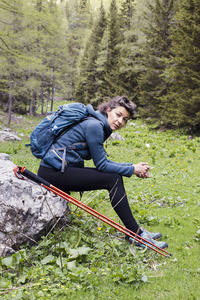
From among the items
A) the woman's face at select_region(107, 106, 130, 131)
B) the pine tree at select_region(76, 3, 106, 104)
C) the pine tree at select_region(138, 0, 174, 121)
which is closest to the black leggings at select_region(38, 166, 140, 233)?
the woman's face at select_region(107, 106, 130, 131)

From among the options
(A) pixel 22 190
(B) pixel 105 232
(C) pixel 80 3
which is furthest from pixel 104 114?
(C) pixel 80 3

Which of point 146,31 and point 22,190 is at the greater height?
point 146,31

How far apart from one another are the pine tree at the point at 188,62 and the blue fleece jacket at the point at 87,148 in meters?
11.9

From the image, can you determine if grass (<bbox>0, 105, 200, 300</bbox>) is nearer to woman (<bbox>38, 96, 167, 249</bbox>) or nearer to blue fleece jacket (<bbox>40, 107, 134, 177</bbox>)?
woman (<bbox>38, 96, 167, 249</bbox>)

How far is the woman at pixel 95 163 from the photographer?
10.3 ft

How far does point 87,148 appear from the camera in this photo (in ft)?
10.8

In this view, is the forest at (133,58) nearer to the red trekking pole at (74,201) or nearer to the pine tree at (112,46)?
the pine tree at (112,46)

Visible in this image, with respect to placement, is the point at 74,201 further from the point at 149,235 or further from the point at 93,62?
the point at 93,62

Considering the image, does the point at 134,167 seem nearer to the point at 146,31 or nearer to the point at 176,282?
the point at 176,282

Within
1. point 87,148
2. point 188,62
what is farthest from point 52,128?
point 188,62

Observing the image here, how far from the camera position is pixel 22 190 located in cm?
314

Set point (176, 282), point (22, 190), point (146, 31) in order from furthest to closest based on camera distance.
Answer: point (146, 31)
point (22, 190)
point (176, 282)

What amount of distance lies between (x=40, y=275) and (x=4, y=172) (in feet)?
4.37

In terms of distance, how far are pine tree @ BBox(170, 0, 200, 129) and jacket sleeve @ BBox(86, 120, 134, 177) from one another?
11850mm
